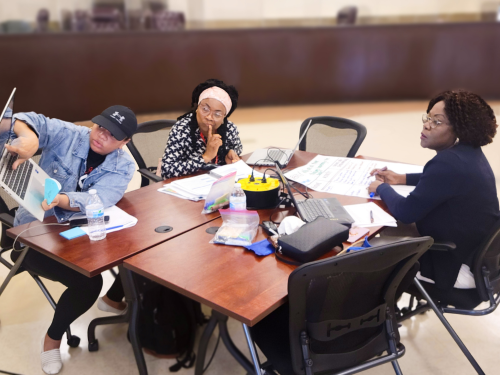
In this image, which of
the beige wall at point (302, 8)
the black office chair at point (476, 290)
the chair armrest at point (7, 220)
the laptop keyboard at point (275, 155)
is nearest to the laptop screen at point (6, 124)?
the chair armrest at point (7, 220)

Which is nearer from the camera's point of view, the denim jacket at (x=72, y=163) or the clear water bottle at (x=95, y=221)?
the clear water bottle at (x=95, y=221)

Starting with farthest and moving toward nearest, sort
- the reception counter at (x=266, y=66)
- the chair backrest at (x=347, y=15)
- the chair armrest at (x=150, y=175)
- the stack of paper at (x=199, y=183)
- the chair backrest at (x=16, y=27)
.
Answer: the chair backrest at (x=347, y=15), the reception counter at (x=266, y=66), the chair backrest at (x=16, y=27), the chair armrest at (x=150, y=175), the stack of paper at (x=199, y=183)

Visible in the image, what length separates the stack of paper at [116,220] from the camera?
1789 millimetres

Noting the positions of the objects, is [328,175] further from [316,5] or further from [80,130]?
[316,5]

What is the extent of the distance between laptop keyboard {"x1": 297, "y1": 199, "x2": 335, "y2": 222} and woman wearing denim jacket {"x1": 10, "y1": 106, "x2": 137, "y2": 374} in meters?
0.82

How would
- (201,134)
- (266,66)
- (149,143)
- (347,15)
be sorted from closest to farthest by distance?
(201,134)
(149,143)
(266,66)
(347,15)

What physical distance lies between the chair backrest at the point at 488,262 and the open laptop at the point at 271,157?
1.16 metres

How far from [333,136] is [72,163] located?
174cm

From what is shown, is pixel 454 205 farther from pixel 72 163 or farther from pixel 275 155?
pixel 72 163

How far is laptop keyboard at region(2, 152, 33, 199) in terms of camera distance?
1.57 m

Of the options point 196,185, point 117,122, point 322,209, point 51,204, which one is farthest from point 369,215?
point 51,204

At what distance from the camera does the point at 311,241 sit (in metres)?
1.50

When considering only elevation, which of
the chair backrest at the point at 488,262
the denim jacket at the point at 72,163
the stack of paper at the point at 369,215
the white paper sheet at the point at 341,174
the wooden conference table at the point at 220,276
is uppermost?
the denim jacket at the point at 72,163

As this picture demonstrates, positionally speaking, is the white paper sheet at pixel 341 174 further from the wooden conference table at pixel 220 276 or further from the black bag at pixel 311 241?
the black bag at pixel 311 241
